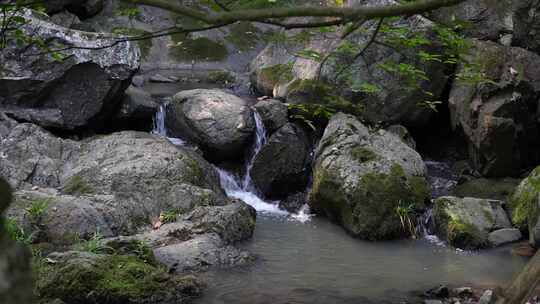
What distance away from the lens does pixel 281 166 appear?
573 inches

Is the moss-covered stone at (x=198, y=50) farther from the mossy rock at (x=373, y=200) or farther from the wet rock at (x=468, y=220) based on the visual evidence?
the wet rock at (x=468, y=220)

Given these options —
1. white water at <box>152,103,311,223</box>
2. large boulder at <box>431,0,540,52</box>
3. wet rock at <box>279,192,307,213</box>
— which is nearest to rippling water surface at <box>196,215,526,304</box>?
white water at <box>152,103,311,223</box>

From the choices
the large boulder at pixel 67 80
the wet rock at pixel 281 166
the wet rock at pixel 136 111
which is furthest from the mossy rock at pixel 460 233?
the wet rock at pixel 136 111

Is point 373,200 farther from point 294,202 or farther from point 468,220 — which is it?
point 294,202

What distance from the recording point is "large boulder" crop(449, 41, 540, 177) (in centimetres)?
1424

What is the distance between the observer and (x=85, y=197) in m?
11.3

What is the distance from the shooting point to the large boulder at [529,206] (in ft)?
36.6

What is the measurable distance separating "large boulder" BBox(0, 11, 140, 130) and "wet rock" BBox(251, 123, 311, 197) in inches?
143

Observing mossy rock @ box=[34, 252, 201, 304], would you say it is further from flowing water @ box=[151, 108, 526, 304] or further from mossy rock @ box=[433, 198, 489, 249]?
mossy rock @ box=[433, 198, 489, 249]

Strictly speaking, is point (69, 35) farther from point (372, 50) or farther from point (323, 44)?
point (372, 50)

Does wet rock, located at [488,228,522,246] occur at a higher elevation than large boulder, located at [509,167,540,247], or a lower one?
lower

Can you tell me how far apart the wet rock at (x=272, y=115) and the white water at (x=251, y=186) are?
151mm

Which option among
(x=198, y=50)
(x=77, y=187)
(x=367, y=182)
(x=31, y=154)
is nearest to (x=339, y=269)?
(x=367, y=182)

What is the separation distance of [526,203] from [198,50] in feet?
61.3
